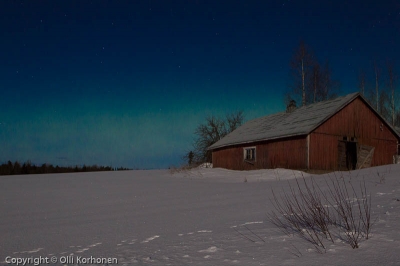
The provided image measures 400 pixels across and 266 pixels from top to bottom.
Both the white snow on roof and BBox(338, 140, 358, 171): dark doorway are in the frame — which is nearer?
the white snow on roof

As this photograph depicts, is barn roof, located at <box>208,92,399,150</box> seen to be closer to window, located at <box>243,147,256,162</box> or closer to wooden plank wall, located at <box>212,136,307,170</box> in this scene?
wooden plank wall, located at <box>212,136,307,170</box>

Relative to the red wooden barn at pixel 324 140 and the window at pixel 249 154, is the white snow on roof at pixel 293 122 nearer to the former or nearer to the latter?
the red wooden barn at pixel 324 140

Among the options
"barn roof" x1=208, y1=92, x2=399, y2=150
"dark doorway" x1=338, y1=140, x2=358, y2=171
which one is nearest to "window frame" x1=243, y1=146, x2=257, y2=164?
"barn roof" x1=208, y1=92, x2=399, y2=150

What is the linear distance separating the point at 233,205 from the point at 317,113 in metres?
13.7

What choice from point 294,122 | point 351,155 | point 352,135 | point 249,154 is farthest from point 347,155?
point 249,154

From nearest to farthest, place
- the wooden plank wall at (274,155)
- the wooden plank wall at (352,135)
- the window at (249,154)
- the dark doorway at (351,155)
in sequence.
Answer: the wooden plank wall at (274,155) < the wooden plank wall at (352,135) < the dark doorway at (351,155) < the window at (249,154)

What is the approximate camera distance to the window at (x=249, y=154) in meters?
20.1

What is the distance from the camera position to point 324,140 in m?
17.0

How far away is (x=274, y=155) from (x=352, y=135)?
16.7 ft

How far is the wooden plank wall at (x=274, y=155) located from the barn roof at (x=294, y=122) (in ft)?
1.58

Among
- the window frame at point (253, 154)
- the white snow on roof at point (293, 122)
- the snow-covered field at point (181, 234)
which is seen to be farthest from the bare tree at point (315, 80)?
the snow-covered field at point (181, 234)

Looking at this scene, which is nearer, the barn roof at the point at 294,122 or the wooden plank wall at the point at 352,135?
the wooden plank wall at the point at 352,135

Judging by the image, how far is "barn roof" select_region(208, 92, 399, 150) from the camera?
664 inches

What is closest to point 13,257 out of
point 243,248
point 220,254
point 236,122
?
point 220,254
